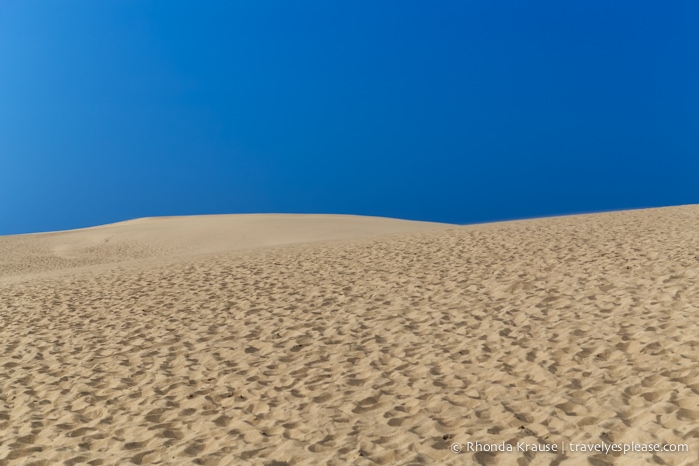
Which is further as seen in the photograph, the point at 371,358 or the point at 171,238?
the point at 171,238

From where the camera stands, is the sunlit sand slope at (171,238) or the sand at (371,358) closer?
the sand at (371,358)

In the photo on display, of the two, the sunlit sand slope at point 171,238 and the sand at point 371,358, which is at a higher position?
the sunlit sand slope at point 171,238

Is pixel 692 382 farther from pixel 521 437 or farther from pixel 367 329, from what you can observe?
pixel 367 329

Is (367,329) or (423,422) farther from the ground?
(367,329)

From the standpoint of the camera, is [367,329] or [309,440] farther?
[367,329]

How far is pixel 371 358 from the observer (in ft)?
29.5

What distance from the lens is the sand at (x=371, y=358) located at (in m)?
6.40

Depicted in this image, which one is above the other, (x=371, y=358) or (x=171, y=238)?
(x=171, y=238)

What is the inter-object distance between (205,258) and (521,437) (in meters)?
15.1

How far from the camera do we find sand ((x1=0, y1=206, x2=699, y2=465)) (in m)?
6.40

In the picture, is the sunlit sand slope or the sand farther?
the sunlit sand slope

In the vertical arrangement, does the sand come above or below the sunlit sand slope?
below

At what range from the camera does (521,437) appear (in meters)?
6.16

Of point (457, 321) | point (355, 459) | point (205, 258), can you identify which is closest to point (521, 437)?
point (355, 459)
